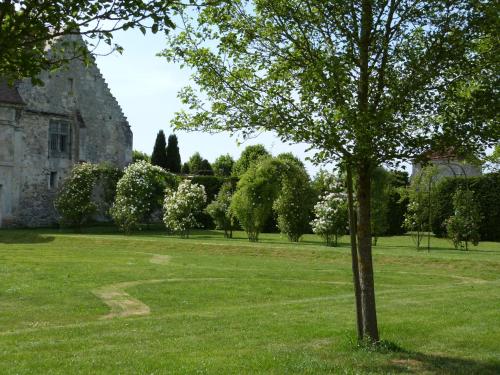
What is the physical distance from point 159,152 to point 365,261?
5465 cm

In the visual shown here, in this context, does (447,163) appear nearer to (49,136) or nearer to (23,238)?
(23,238)

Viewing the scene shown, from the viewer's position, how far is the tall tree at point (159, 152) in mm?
62625

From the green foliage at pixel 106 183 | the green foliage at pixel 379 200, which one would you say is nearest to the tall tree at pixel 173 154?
the green foliage at pixel 106 183

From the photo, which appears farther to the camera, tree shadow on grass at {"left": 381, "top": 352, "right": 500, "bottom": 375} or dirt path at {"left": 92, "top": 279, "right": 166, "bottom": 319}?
dirt path at {"left": 92, "top": 279, "right": 166, "bottom": 319}

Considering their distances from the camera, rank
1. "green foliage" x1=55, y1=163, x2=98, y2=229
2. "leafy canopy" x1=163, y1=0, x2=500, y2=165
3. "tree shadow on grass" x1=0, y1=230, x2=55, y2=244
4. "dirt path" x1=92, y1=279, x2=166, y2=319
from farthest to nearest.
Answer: "green foliage" x1=55, y1=163, x2=98, y2=229, "tree shadow on grass" x1=0, y1=230, x2=55, y2=244, "dirt path" x1=92, y1=279, x2=166, y2=319, "leafy canopy" x1=163, y1=0, x2=500, y2=165

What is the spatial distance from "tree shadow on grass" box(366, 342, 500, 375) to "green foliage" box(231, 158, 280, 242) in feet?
75.9

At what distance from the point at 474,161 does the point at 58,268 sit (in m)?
13.5

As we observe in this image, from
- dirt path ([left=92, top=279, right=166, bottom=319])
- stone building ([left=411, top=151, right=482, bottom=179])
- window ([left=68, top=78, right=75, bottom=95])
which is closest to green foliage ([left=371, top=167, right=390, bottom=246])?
stone building ([left=411, top=151, right=482, bottom=179])

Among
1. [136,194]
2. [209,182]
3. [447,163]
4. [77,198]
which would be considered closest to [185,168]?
[209,182]

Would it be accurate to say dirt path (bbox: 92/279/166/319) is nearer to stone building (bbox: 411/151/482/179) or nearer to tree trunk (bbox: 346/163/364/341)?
tree trunk (bbox: 346/163/364/341)

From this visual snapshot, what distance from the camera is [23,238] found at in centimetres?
3219

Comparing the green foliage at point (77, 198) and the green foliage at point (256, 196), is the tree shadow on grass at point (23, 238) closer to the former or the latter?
the green foliage at point (77, 198)

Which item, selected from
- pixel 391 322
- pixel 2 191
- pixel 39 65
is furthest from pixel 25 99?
pixel 39 65

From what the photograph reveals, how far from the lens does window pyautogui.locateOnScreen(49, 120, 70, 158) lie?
40781 millimetres
